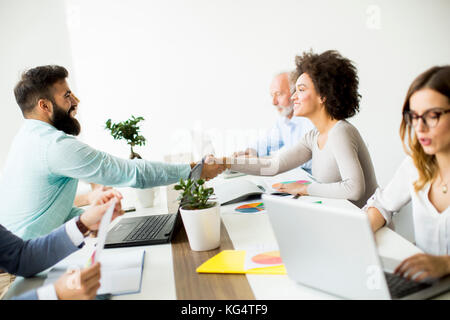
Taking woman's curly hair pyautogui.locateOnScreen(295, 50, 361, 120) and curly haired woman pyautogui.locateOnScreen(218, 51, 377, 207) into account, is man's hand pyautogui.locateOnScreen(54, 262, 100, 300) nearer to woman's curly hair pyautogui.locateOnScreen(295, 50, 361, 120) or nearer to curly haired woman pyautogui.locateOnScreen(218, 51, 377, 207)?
curly haired woman pyautogui.locateOnScreen(218, 51, 377, 207)

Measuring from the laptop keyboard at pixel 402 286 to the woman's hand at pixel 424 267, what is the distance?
1 centimetres

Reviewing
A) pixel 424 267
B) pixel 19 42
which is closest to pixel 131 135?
pixel 424 267

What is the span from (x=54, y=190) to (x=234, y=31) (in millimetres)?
2914

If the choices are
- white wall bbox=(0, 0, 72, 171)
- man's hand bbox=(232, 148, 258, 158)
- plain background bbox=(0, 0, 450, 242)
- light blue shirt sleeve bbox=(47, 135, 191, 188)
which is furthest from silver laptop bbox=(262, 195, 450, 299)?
white wall bbox=(0, 0, 72, 171)

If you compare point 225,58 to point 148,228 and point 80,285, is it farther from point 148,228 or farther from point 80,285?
point 80,285

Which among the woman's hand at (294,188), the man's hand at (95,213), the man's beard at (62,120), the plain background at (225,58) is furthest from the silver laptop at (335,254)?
the plain background at (225,58)

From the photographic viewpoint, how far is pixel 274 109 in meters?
4.07

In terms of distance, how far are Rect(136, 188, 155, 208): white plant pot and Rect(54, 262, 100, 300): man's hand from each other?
95 cm

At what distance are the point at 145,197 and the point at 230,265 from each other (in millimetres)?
920

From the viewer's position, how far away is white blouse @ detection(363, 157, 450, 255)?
1.04 metres

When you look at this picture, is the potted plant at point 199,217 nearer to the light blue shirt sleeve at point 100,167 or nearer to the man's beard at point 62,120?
the light blue shirt sleeve at point 100,167

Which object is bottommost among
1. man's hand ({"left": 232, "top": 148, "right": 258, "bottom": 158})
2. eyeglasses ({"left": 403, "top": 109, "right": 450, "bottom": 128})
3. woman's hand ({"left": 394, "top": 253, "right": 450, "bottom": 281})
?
man's hand ({"left": 232, "top": 148, "right": 258, "bottom": 158})
